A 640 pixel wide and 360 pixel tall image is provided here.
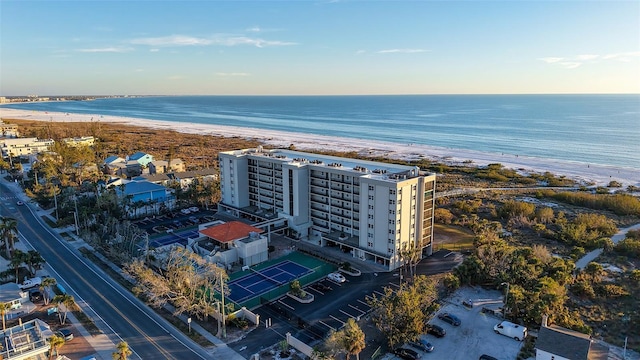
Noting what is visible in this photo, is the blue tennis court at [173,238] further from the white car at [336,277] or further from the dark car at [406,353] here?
the dark car at [406,353]

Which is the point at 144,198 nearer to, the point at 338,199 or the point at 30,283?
the point at 30,283

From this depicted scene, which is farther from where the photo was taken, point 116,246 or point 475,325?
point 116,246

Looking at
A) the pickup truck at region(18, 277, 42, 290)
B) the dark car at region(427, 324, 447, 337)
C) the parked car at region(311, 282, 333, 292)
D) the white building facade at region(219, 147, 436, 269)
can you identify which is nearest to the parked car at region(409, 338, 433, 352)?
the dark car at region(427, 324, 447, 337)

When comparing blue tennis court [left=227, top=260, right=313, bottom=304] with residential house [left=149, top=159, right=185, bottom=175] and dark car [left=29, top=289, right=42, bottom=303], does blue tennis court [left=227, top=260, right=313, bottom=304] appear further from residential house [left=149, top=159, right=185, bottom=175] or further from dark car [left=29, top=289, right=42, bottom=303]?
residential house [left=149, top=159, right=185, bottom=175]

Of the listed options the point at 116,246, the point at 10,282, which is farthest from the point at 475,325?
the point at 10,282

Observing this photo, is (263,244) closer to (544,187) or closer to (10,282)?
(10,282)
